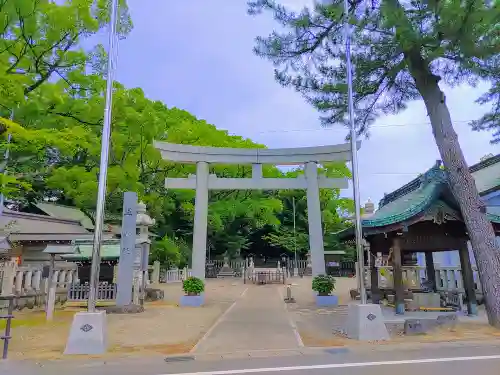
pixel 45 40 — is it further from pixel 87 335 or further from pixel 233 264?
pixel 233 264

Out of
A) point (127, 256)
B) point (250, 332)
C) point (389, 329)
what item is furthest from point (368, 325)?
point (127, 256)

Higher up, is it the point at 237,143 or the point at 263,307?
the point at 237,143

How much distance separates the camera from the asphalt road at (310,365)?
18.2 ft

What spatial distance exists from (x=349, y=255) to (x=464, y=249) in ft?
Answer: 88.9

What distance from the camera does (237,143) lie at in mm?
30359

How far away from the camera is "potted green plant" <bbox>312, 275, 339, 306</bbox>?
13922 mm

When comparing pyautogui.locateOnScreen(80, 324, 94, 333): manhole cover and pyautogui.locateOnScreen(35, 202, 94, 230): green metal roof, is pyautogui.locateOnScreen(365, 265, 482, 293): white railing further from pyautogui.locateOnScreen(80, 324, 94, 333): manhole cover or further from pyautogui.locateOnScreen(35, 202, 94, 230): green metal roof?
pyautogui.locateOnScreen(35, 202, 94, 230): green metal roof

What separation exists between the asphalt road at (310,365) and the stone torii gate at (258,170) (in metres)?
8.64

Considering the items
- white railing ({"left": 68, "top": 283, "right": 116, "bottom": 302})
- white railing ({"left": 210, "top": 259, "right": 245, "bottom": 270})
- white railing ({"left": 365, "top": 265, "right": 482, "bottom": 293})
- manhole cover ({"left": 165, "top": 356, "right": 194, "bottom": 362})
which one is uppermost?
white railing ({"left": 210, "top": 259, "right": 245, "bottom": 270})

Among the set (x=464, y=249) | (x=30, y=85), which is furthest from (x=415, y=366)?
(x=30, y=85)

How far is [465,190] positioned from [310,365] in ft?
22.5

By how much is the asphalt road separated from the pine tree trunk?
3.23m

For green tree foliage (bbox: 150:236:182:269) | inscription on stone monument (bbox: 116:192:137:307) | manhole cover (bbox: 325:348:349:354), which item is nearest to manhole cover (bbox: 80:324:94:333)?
manhole cover (bbox: 325:348:349:354)

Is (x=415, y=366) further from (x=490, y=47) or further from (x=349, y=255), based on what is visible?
(x=349, y=255)
